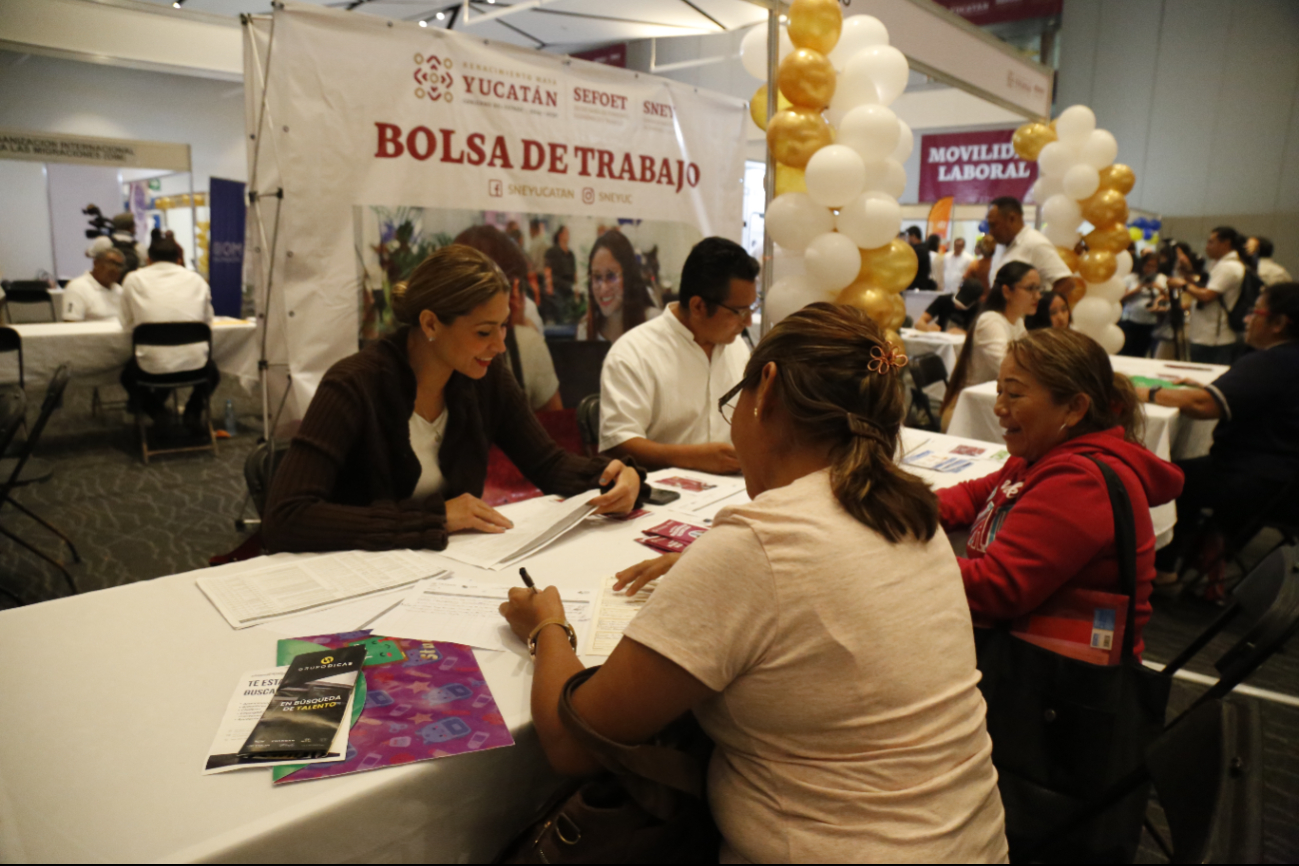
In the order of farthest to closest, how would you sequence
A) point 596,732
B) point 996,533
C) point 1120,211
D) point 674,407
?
1. point 1120,211
2. point 674,407
3. point 996,533
4. point 596,732

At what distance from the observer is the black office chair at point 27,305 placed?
598 centimetres

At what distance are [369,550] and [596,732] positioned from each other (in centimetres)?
88

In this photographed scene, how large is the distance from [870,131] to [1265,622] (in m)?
2.72

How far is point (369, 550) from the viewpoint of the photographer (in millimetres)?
1605

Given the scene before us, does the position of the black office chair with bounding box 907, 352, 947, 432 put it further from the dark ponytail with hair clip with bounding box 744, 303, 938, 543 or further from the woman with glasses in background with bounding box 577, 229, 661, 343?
the dark ponytail with hair clip with bounding box 744, 303, 938, 543

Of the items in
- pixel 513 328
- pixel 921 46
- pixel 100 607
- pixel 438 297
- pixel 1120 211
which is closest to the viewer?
pixel 100 607

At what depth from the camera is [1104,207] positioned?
5.51m

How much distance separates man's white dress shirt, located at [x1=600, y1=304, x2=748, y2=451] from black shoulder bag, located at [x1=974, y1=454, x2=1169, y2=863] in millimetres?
1449

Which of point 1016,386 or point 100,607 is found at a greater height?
point 1016,386

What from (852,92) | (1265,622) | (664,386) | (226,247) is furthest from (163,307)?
(1265,622)

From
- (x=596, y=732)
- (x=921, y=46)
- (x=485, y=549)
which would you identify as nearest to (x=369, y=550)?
(x=485, y=549)

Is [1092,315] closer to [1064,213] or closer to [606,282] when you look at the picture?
[1064,213]

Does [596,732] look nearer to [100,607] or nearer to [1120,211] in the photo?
[100,607]

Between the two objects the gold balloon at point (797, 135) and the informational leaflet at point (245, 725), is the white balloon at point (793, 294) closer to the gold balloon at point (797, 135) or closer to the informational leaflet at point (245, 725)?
the gold balloon at point (797, 135)
